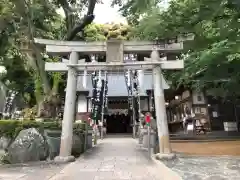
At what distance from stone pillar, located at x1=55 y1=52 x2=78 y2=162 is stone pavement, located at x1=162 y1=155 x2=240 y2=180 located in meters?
3.54

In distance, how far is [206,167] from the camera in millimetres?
7570

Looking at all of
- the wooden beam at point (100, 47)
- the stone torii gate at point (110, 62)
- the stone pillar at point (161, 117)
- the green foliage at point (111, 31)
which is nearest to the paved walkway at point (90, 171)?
the stone pillar at point (161, 117)

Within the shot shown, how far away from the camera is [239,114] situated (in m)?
20.5

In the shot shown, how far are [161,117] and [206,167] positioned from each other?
8.25 feet

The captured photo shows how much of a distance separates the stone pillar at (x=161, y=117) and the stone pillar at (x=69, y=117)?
3.15 metres

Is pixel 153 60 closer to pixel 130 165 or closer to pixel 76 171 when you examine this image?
pixel 130 165

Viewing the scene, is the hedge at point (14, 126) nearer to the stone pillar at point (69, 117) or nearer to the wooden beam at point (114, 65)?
the stone pillar at point (69, 117)

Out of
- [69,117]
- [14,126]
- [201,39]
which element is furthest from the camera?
[14,126]

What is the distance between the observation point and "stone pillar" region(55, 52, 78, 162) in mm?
8976

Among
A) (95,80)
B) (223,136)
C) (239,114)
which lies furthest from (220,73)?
(239,114)

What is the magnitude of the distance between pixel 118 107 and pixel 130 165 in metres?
18.8

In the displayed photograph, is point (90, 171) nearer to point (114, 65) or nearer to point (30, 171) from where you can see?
point (30, 171)

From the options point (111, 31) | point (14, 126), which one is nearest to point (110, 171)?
point (14, 126)

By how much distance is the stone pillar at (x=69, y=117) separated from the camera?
898 centimetres
